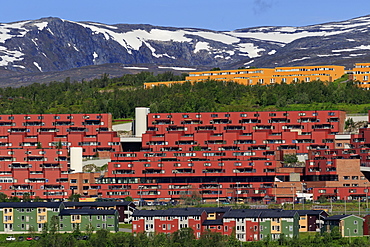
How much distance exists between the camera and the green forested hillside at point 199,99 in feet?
534

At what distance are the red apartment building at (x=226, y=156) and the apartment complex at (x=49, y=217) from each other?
63.0 ft

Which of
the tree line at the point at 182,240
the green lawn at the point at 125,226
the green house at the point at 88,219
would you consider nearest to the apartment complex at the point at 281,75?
the green lawn at the point at 125,226

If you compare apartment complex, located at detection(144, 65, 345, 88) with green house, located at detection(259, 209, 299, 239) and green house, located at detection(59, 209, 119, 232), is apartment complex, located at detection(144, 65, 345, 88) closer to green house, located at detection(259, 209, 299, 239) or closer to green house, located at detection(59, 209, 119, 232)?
green house, located at detection(59, 209, 119, 232)

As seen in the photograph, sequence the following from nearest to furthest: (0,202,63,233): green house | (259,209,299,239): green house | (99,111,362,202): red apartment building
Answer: (259,209,299,239): green house
(0,202,63,233): green house
(99,111,362,202): red apartment building

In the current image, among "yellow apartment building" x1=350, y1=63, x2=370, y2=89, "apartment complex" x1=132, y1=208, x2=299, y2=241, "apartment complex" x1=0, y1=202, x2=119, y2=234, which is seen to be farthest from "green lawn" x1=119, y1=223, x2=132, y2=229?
"yellow apartment building" x1=350, y1=63, x2=370, y2=89

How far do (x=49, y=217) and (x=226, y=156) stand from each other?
32.5m

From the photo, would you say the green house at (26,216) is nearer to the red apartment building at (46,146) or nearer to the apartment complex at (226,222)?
the apartment complex at (226,222)

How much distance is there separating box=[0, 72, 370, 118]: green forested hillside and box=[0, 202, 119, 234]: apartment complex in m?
50.8

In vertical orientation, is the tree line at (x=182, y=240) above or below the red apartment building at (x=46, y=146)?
below

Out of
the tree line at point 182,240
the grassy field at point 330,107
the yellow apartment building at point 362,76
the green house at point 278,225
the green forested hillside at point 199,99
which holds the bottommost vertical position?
the tree line at point 182,240

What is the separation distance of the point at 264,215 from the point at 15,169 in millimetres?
44611

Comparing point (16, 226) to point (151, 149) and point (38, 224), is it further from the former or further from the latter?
point (151, 149)

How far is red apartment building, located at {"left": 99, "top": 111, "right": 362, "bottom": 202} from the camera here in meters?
128

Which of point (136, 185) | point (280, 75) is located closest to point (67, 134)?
point (136, 185)
